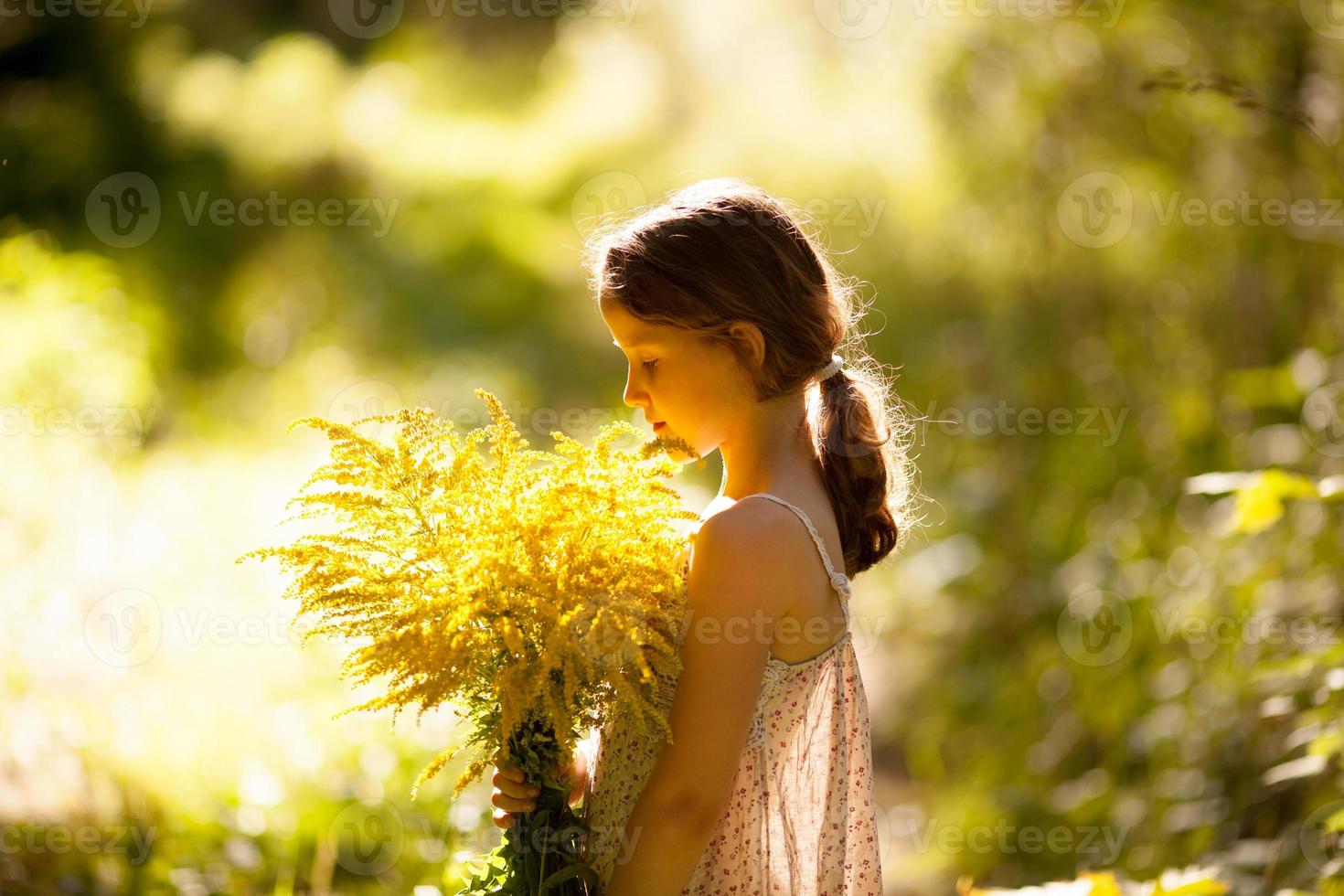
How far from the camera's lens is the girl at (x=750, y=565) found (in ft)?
4.52

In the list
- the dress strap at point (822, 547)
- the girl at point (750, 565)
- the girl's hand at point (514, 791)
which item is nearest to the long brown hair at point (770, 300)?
the girl at point (750, 565)

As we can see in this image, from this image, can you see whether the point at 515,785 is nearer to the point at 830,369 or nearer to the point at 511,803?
the point at 511,803

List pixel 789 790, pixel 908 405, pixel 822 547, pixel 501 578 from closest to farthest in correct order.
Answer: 1. pixel 501 578
2. pixel 822 547
3. pixel 789 790
4. pixel 908 405

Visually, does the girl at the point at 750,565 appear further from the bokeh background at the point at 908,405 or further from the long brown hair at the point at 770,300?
the bokeh background at the point at 908,405

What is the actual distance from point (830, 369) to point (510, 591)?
560 mm

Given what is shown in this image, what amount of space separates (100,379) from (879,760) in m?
4.02

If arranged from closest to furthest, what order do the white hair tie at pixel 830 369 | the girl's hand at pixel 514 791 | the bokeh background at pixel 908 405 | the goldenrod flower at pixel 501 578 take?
the goldenrod flower at pixel 501 578, the girl's hand at pixel 514 791, the white hair tie at pixel 830 369, the bokeh background at pixel 908 405

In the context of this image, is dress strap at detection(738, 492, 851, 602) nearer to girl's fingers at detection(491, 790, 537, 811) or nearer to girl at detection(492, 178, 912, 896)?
girl at detection(492, 178, 912, 896)

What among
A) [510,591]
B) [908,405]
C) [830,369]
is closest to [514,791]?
[510,591]

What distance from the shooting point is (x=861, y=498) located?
165 centimetres

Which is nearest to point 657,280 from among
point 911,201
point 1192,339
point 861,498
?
point 861,498

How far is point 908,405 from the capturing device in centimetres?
469

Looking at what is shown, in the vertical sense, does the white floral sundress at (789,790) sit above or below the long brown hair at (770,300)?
below

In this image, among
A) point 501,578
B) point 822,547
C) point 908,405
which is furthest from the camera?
point 908,405
